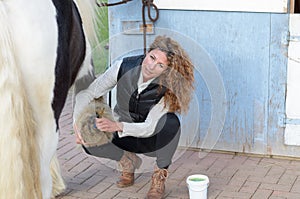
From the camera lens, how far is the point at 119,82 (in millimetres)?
3787

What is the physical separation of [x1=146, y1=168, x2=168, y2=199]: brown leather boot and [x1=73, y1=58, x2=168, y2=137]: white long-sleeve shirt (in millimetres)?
266

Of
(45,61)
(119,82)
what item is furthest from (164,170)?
(45,61)

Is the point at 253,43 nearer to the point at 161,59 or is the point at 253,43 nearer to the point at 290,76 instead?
the point at 290,76

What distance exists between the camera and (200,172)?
4289 mm

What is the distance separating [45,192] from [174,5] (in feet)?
7.28

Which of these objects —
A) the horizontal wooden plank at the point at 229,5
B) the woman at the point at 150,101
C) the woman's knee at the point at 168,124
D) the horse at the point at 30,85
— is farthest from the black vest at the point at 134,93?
the horse at the point at 30,85

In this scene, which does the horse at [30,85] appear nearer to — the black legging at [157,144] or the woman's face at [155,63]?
the woman's face at [155,63]

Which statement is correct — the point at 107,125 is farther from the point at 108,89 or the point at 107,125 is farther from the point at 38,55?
the point at 38,55

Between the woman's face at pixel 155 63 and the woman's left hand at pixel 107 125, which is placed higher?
the woman's face at pixel 155 63

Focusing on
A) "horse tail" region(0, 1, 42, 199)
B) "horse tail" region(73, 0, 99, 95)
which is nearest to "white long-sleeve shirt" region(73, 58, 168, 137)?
"horse tail" region(73, 0, 99, 95)

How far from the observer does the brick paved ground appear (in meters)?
3.92

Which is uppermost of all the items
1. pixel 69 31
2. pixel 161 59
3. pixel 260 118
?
pixel 69 31

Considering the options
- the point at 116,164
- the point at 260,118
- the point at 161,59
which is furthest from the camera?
the point at 260,118

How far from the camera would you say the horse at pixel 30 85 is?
229cm
